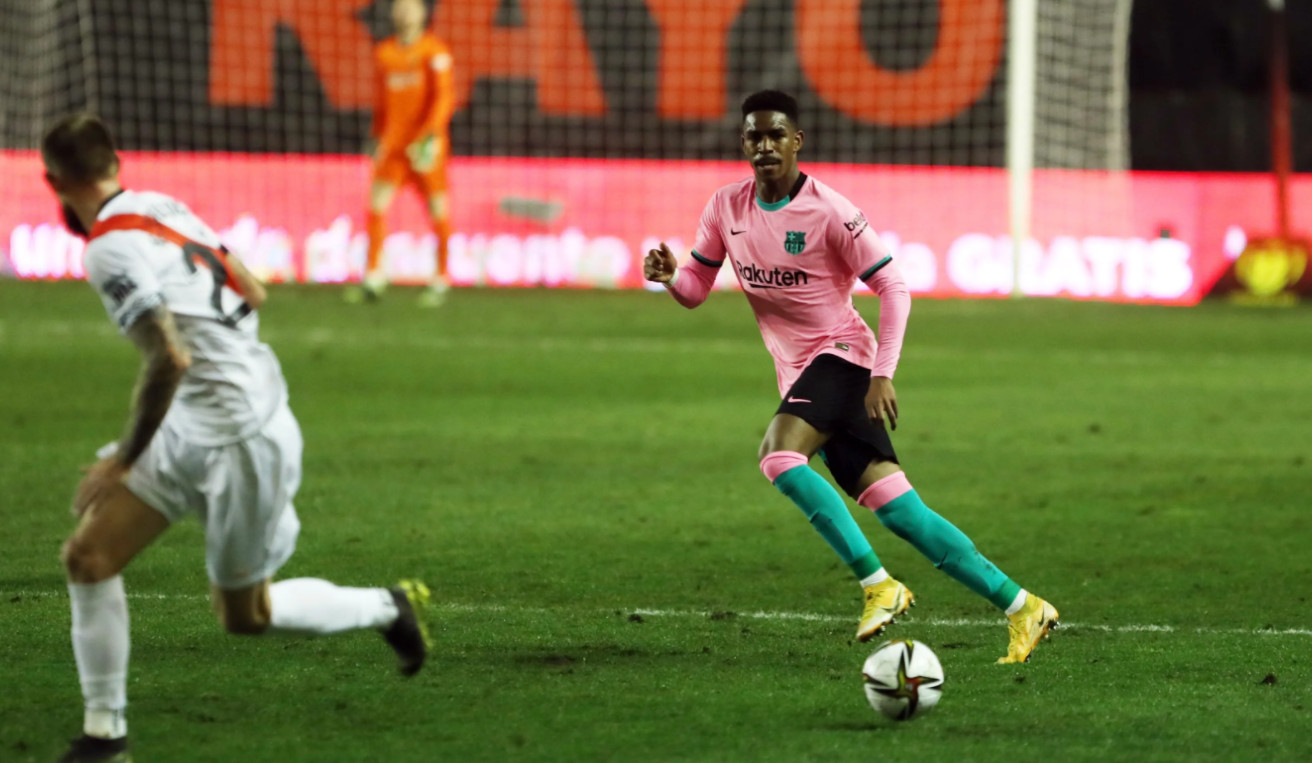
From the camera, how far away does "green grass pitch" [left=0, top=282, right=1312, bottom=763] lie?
15.1 feet

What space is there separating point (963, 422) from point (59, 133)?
7902mm

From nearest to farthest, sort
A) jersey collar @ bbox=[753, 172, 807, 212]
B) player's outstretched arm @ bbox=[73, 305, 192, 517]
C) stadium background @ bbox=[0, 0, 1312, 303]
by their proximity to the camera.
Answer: player's outstretched arm @ bbox=[73, 305, 192, 517]
jersey collar @ bbox=[753, 172, 807, 212]
stadium background @ bbox=[0, 0, 1312, 303]

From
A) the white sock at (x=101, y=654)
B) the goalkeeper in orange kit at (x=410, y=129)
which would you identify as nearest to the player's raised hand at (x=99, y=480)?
the white sock at (x=101, y=654)

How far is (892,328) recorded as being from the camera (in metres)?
5.57

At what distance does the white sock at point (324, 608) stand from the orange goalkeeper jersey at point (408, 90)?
13094mm

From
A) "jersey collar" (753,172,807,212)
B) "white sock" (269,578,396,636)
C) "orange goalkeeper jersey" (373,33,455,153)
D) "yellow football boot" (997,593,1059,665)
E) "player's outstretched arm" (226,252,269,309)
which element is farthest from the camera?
"orange goalkeeper jersey" (373,33,455,153)

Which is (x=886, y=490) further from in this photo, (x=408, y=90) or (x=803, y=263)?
(x=408, y=90)

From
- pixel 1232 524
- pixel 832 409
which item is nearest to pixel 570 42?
pixel 1232 524

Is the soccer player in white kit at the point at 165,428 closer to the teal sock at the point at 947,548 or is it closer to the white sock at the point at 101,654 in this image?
the white sock at the point at 101,654

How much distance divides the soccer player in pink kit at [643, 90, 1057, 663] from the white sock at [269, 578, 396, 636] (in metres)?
1.40

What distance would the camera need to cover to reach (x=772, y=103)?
5.58 metres

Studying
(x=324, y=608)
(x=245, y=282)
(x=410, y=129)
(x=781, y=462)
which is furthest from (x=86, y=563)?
(x=410, y=129)

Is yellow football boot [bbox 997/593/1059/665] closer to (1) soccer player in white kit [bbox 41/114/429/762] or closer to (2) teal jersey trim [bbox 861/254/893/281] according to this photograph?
(2) teal jersey trim [bbox 861/254/893/281]

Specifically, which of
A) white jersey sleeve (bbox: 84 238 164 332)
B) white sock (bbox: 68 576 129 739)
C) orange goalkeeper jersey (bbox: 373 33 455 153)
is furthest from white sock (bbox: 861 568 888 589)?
orange goalkeeper jersey (bbox: 373 33 455 153)
